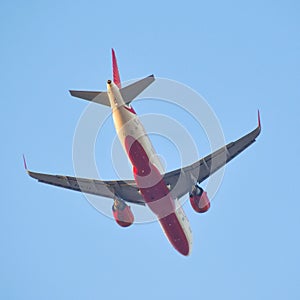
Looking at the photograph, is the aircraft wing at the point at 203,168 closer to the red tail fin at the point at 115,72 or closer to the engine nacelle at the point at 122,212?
the engine nacelle at the point at 122,212

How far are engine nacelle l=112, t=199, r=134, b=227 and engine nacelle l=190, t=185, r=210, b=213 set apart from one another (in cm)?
529

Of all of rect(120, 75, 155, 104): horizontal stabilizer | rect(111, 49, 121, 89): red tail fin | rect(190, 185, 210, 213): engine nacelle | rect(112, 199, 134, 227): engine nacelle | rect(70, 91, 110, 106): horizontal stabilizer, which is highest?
rect(111, 49, 121, 89): red tail fin

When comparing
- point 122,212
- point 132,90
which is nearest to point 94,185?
point 122,212

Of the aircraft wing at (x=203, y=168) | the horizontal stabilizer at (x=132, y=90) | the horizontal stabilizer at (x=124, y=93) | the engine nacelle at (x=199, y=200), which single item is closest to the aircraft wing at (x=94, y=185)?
the aircraft wing at (x=203, y=168)

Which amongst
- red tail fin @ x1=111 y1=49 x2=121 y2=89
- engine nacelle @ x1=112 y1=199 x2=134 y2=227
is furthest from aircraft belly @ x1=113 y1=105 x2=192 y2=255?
red tail fin @ x1=111 y1=49 x2=121 y2=89

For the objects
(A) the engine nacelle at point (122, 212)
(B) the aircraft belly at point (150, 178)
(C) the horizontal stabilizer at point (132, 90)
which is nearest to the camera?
(C) the horizontal stabilizer at point (132, 90)

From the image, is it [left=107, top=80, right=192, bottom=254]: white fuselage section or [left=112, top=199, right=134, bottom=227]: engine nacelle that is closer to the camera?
[left=107, top=80, right=192, bottom=254]: white fuselage section

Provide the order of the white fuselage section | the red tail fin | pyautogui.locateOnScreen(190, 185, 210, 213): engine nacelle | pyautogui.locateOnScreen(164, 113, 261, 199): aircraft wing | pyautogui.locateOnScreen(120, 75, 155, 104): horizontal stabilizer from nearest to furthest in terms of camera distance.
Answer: pyautogui.locateOnScreen(120, 75, 155, 104): horizontal stabilizer
the white fuselage section
pyautogui.locateOnScreen(164, 113, 261, 199): aircraft wing
the red tail fin
pyautogui.locateOnScreen(190, 185, 210, 213): engine nacelle

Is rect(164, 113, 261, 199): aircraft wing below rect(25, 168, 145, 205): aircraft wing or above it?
below

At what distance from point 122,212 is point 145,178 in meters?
6.18

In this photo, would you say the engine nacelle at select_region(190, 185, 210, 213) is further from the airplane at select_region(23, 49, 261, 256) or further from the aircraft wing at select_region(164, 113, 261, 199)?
the aircraft wing at select_region(164, 113, 261, 199)

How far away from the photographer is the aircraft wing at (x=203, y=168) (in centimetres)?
5200

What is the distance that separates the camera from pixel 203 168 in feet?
178

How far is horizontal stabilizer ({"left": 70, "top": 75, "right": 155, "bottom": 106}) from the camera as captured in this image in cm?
4895
